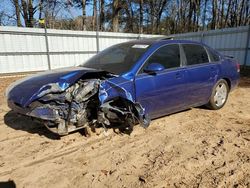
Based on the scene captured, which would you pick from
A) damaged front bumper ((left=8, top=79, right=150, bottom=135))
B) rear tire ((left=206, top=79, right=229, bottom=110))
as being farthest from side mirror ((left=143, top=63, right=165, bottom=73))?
rear tire ((left=206, top=79, right=229, bottom=110))

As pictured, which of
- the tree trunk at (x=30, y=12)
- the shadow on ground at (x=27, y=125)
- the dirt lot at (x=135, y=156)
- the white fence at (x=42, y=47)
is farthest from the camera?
the tree trunk at (x=30, y=12)

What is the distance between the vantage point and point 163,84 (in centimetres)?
426

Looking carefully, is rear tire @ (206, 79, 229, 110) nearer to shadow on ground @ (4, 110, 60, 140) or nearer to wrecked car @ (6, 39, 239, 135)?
wrecked car @ (6, 39, 239, 135)

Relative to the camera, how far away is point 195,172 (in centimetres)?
299

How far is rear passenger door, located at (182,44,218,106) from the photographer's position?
15.8 ft

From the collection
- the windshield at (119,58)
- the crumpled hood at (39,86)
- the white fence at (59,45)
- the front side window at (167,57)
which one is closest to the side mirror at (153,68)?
the front side window at (167,57)

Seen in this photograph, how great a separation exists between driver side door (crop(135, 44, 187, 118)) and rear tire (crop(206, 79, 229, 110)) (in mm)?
1010

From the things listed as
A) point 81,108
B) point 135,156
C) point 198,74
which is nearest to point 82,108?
point 81,108

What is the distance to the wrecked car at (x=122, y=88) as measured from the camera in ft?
11.3

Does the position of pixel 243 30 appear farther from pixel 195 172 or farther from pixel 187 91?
Result: pixel 195 172

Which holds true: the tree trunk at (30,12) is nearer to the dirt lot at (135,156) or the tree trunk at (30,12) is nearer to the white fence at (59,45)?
the white fence at (59,45)

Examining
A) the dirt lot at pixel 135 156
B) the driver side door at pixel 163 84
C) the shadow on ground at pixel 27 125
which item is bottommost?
the dirt lot at pixel 135 156

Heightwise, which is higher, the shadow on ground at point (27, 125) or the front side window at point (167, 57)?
the front side window at point (167, 57)

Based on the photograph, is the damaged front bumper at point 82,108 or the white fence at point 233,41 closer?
the damaged front bumper at point 82,108
